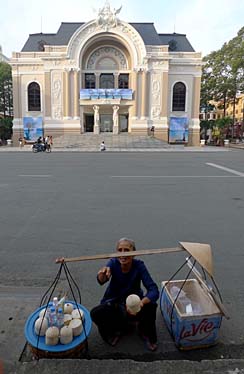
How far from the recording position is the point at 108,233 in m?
5.45

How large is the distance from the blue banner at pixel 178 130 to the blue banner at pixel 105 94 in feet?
22.2

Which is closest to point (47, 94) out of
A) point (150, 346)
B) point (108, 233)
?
point (108, 233)

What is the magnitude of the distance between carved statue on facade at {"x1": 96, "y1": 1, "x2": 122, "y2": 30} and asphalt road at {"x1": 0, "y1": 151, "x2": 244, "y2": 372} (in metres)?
35.1

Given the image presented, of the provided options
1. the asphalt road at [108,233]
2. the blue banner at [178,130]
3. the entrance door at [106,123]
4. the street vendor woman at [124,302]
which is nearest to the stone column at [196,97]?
the blue banner at [178,130]

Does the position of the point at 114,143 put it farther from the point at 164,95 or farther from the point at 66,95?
the point at 164,95

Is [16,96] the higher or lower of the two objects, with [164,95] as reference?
lower

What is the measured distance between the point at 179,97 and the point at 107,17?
13.6 m

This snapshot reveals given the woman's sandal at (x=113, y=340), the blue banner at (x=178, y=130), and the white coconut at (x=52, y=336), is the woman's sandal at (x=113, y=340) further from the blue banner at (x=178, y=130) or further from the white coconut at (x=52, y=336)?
the blue banner at (x=178, y=130)

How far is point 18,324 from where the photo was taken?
9.06 ft

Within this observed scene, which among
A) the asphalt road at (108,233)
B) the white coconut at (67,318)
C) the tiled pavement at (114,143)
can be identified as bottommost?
the asphalt road at (108,233)

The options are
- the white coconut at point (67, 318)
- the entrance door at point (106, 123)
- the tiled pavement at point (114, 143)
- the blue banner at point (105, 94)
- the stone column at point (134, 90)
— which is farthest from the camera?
the entrance door at point (106, 123)

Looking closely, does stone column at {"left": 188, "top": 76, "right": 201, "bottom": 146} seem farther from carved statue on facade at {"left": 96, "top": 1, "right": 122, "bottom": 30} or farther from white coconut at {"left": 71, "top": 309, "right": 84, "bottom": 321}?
white coconut at {"left": 71, "top": 309, "right": 84, "bottom": 321}

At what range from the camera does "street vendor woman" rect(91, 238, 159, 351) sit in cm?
259

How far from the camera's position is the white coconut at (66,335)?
92.5 inches
